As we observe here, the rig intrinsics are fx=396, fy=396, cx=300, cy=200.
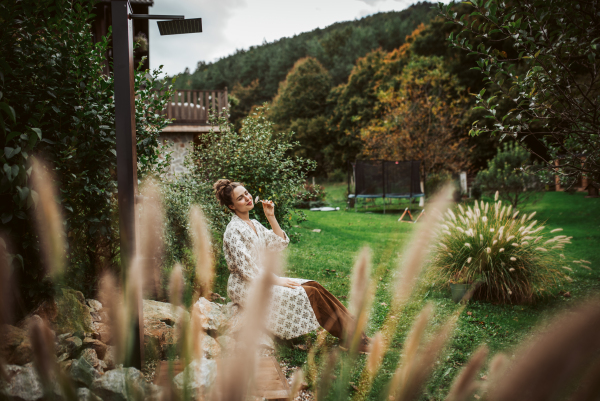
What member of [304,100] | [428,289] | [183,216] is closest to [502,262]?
[428,289]

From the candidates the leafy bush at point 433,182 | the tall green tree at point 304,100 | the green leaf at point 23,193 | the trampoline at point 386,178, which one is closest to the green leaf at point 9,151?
the green leaf at point 23,193

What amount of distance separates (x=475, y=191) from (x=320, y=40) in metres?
Result: 33.5

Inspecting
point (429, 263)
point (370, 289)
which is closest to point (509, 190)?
point (429, 263)

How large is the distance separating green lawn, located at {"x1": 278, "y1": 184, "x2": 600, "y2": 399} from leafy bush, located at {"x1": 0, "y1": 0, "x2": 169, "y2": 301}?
1811 mm

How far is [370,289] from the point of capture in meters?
0.67

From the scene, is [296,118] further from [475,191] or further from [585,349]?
[585,349]

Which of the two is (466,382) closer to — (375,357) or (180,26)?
(375,357)

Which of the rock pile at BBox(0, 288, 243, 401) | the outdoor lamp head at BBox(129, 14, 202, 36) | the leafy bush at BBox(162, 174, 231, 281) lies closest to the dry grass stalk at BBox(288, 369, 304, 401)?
the rock pile at BBox(0, 288, 243, 401)

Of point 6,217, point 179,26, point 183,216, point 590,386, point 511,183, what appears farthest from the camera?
point 511,183

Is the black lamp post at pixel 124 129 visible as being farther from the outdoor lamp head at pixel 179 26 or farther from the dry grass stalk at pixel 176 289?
the dry grass stalk at pixel 176 289

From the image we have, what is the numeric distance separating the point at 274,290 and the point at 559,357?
9.19 ft

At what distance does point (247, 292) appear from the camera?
10.1 ft

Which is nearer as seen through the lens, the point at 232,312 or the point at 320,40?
the point at 232,312

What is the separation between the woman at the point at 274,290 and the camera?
3.12 metres
